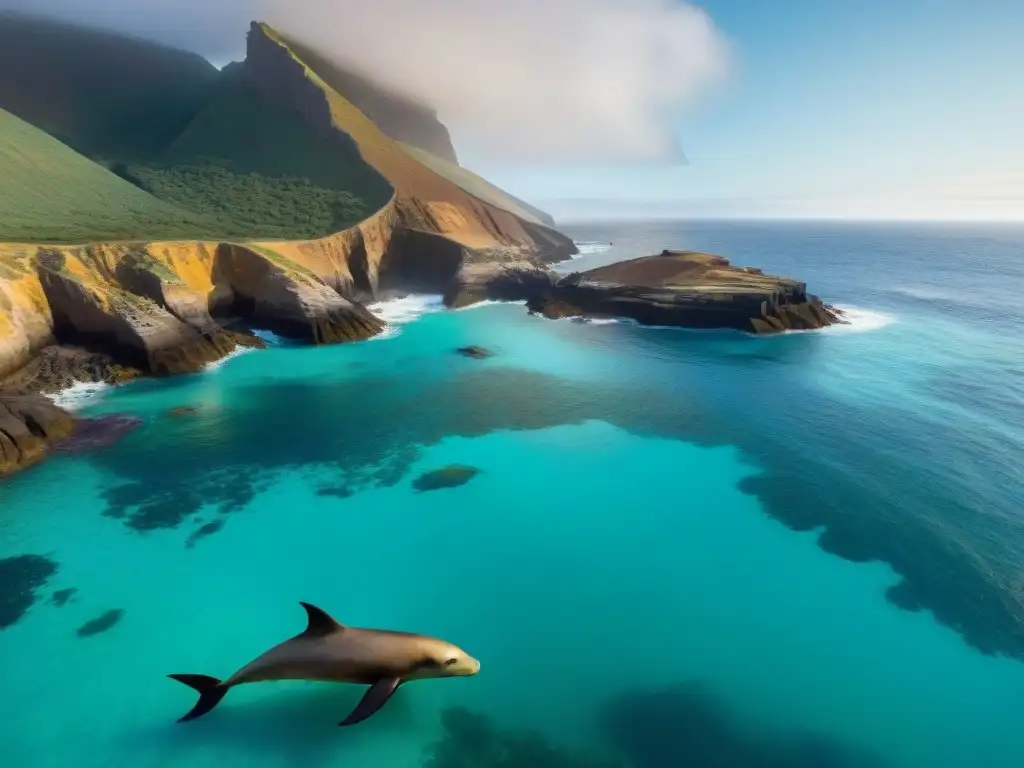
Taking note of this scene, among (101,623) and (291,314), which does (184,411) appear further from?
(101,623)

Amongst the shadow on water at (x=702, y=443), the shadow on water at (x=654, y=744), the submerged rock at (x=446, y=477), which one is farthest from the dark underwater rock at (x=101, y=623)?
the submerged rock at (x=446, y=477)

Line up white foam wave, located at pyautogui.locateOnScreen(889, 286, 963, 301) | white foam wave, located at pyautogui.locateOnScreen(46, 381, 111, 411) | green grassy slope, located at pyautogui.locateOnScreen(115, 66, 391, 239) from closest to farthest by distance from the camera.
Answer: white foam wave, located at pyautogui.locateOnScreen(46, 381, 111, 411), green grassy slope, located at pyautogui.locateOnScreen(115, 66, 391, 239), white foam wave, located at pyautogui.locateOnScreen(889, 286, 963, 301)

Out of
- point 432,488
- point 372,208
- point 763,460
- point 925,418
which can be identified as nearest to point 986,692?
Answer: point 763,460

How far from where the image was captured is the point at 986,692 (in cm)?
1459

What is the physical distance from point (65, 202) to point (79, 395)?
2969cm

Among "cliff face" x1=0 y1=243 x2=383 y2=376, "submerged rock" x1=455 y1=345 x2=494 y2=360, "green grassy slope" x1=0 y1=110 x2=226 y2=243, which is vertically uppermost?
"green grassy slope" x1=0 y1=110 x2=226 y2=243

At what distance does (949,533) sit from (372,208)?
6855 centimetres

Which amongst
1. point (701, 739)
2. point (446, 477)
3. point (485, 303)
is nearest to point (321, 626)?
point (701, 739)

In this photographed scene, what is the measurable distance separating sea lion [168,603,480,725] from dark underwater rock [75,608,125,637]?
5.23 metres

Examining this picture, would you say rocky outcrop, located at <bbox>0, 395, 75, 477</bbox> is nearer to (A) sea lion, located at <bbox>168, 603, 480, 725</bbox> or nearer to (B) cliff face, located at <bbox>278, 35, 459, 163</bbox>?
(A) sea lion, located at <bbox>168, 603, 480, 725</bbox>

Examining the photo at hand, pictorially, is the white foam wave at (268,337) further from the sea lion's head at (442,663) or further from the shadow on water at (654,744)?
the shadow on water at (654,744)

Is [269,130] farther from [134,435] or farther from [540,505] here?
[540,505]

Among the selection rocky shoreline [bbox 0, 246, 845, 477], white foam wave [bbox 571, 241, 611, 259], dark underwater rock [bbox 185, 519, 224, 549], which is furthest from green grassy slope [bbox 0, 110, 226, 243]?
white foam wave [bbox 571, 241, 611, 259]

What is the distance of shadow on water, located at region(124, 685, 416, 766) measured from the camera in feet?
39.9
